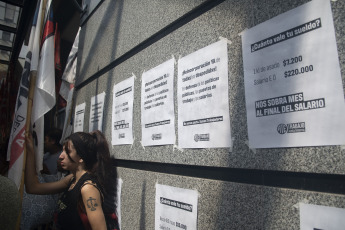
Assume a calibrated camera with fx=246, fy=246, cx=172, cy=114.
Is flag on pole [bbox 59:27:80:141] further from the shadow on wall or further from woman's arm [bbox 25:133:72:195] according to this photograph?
the shadow on wall

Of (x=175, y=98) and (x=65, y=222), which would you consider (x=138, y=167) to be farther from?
(x=65, y=222)

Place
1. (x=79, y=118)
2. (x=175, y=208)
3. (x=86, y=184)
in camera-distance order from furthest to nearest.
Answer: (x=79, y=118)
(x=86, y=184)
(x=175, y=208)

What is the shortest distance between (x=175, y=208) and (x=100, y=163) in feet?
2.78

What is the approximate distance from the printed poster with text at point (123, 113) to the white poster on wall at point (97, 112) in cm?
28

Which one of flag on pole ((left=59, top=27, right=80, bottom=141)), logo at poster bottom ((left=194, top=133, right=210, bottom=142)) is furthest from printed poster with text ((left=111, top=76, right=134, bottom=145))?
flag on pole ((left=59, top=27, right=80, bottom=141))

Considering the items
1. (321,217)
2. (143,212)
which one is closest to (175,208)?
(143,212)

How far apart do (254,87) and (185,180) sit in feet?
1.82

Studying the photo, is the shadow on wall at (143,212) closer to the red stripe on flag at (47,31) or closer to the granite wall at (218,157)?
the granite wall at (218,157)

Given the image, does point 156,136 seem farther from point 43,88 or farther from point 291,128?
point 43,88

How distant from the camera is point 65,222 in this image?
5.61ft

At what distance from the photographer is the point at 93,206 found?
151 centimetres

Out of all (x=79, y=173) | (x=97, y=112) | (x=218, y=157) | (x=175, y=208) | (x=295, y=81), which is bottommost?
(x=175, y=208)

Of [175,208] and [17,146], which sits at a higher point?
[17,146]

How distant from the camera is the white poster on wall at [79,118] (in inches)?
103
